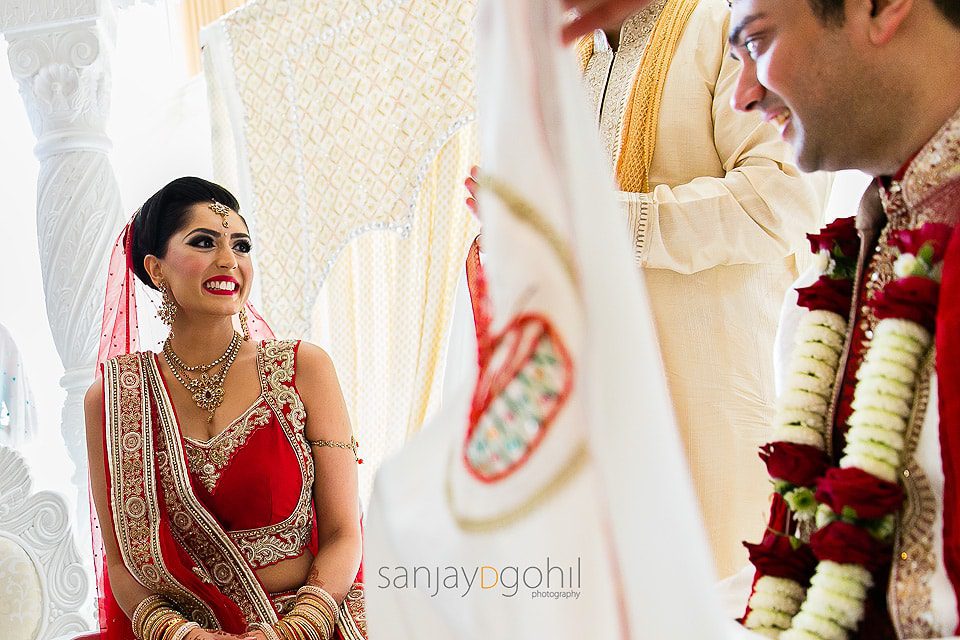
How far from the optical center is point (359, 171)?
10.4 ft

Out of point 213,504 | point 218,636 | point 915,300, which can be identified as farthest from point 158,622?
point 915,300

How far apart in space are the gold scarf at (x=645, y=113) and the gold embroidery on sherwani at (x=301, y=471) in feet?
2.86

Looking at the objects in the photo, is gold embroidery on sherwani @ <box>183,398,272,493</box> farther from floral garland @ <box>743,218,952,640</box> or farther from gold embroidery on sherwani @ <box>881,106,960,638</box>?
gold embroidery on sherwani @ <box>881,106,960,638</box>

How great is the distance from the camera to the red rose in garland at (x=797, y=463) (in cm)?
110

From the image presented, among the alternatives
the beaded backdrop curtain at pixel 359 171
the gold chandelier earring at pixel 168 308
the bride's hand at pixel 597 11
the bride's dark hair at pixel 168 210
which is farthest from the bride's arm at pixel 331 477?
the bride's hand at pixel 597 11

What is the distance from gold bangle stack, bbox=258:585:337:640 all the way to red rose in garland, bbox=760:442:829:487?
126 cm

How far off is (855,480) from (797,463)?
0.13 metres

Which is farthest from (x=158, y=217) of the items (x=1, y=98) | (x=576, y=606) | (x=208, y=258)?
(x=1, y=98)

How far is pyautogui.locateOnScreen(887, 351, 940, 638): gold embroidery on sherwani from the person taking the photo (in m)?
0.90

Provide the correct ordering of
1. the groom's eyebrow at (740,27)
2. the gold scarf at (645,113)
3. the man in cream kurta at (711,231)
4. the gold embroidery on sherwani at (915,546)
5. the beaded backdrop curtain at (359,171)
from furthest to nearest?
the beaded backdrop curtain at (359,171), the gold scarf at (645,113), the man in cream kurta at (711,231), the groom's eyebrow at (740,27), the gold embroidery on sherwani at (915,546)

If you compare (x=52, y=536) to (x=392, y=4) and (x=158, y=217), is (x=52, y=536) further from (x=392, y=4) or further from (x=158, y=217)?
(x=392, y=4)

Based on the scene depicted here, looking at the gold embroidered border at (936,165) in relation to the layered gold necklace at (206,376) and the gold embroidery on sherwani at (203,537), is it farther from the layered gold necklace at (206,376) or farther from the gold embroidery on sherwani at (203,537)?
the layered gold necklace at (206,376)

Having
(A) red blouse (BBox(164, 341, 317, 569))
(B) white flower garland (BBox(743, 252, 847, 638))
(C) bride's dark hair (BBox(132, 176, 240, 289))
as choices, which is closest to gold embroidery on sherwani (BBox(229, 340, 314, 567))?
(A) red blouse (BBox(164, 341, 317, 569))

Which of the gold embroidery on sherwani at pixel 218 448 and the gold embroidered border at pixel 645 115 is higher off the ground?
the gold embroidered border at pixel 645 115
